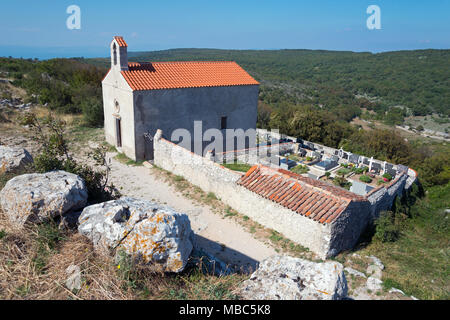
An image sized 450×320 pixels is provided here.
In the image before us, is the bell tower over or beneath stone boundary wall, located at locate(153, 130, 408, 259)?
over

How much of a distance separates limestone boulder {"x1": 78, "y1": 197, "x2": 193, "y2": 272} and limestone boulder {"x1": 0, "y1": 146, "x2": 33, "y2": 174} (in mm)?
4066

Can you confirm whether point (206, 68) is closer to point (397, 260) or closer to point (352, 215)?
point (352, 215)

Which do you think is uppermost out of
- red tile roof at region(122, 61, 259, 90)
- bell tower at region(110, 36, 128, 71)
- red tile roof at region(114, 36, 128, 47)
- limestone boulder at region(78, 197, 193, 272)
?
red tile roof at region(114, 36, 128, 47)

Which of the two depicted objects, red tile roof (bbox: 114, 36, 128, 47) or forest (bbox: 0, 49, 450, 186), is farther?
forest (bbox: 0, 49, 450, 186)

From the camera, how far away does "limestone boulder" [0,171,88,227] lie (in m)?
5.63

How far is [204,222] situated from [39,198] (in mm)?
6757

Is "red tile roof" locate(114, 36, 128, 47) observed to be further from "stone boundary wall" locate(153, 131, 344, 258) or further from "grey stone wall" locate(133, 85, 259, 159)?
"stone boundary wall" locate(153, 131, 344, 258)

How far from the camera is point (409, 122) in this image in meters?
→ 59.9

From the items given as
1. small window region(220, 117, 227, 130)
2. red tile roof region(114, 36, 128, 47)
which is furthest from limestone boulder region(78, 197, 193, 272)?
small window region(220, 117, 227, 130)

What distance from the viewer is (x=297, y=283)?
14.9 feet

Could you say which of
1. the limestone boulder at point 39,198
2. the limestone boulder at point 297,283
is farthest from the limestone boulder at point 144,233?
the limestone boulder at point 297,283

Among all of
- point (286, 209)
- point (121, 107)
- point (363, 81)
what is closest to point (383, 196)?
point (286, 209)

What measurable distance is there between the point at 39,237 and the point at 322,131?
2591 centimetres

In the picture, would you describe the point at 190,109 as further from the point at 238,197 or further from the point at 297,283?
the point at 297,283
